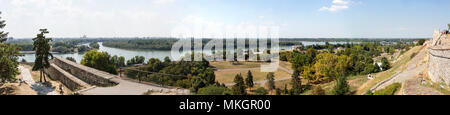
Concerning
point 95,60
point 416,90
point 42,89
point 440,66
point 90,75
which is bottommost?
point 42,89

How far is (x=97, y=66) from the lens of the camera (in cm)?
1872

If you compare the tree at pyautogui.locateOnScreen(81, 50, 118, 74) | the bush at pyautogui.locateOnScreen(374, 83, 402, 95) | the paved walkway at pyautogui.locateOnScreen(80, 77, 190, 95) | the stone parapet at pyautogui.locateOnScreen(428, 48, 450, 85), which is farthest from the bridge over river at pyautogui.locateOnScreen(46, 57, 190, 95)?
the stone parapet at pyautogui.locateOnScreen(428, 48, 450, 85)

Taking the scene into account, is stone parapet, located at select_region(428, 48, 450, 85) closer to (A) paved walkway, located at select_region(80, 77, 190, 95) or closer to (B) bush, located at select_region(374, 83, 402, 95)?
(B) bush, located at select_region(374, 83, 402, 95)

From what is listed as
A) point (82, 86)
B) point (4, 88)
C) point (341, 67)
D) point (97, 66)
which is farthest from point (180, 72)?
point (341, 67)

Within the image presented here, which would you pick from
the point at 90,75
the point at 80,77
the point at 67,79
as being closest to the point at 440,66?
the point at 90,75

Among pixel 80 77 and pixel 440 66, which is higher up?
pixel 440 66

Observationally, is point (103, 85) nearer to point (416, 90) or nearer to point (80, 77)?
point (80, 77)

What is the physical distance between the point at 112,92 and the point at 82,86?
3088mm

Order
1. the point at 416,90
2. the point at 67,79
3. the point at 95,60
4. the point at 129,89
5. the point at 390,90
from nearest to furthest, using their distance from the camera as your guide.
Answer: the point at 416,90
the point at 390,90
the point at 129,89
the point at 67,79
the point at 95,60

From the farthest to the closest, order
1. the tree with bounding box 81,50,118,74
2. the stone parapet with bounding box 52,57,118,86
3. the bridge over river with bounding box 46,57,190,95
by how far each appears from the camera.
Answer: the tree with bounding box 81,50,118,74
the stone parapet with bounding box 52,57,118,86
the bridge over river with bounding box 46,57,190,95

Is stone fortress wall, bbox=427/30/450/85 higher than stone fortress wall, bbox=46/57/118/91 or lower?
higher

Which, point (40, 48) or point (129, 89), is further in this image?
point (40, 48)

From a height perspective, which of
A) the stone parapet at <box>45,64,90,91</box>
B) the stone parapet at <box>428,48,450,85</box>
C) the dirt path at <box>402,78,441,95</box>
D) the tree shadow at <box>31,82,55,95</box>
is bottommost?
the tree shadow at <box>31,82,55,95</box>

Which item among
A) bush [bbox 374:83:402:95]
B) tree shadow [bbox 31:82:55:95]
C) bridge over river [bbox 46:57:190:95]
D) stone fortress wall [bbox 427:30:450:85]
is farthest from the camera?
tree shadow [bbox 31:82:55:95]
